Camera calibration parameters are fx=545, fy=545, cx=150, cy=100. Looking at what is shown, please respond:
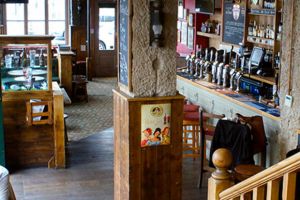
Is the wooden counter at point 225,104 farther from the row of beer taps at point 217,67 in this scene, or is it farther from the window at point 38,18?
the window at point 38,18

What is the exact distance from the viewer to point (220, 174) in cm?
291

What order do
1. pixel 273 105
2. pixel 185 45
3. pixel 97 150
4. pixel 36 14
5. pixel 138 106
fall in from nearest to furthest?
pixel 138 106
pixel 273 105
pixel 97 150
pixel 185 45
pixel 36 14

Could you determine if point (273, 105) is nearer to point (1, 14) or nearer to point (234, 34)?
point (234, 34)

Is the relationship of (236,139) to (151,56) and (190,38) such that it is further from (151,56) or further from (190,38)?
(190,38)

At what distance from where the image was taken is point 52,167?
724cm

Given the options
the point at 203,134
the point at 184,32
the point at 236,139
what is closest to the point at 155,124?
the point at 236,139

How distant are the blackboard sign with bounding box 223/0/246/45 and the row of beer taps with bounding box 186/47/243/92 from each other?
0.97 feet

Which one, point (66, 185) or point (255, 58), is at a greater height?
point (255, 58)

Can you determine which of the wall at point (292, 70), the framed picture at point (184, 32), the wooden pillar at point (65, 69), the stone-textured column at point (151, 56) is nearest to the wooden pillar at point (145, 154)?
the stone-textured column at point (151, 56)

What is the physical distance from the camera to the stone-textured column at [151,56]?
4.80 metres

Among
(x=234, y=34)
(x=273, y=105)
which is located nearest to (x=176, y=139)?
(x=273, y=105)

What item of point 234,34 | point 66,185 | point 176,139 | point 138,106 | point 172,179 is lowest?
point 66,185

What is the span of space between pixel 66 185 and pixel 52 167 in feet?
2.34

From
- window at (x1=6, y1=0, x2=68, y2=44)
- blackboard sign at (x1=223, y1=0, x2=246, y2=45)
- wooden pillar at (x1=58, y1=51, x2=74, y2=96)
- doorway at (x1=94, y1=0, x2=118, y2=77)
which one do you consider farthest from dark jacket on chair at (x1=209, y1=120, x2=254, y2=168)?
window at (x1=6, y1=0, x2=68, y2=44)
